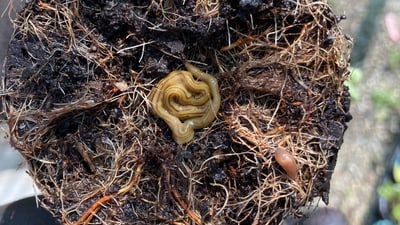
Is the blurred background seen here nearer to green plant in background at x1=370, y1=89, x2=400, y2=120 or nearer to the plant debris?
green plant in background at x1=370, y1=89, x2=400, y2=120

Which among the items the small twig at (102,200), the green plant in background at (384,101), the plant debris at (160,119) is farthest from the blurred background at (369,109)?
the small twig at (102,200)

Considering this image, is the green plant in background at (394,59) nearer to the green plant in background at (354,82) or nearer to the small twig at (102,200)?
the green plant in background at (354,82)

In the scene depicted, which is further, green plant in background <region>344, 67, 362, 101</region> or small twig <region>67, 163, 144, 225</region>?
green plant in background <region>344, 67, 362, 101</region>

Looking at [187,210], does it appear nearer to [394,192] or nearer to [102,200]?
[102,200]

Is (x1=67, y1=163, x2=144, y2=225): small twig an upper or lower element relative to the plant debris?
lower

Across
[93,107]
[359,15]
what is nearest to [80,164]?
[93,107]

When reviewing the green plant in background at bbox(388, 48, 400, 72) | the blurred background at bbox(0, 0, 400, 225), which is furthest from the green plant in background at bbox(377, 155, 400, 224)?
the green plant in background at bbox(388, 48, 400, 72)
